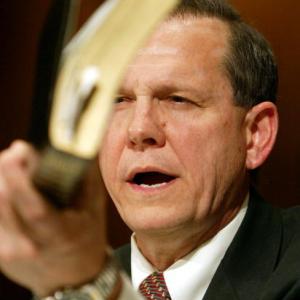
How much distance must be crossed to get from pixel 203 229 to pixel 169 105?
21 cm

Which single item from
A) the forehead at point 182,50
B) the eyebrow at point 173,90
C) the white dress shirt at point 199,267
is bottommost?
the white dress shirt at point 199,267

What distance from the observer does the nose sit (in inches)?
34.1

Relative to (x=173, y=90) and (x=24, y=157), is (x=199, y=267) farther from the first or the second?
(x=24, y=157)

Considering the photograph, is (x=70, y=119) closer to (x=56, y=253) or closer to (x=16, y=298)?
(x=56, y=253)

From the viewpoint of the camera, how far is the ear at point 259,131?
997mm

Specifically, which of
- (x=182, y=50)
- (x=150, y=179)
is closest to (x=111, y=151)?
(x=150, y=179)

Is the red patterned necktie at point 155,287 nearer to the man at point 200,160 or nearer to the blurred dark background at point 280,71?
the man at point 200,160

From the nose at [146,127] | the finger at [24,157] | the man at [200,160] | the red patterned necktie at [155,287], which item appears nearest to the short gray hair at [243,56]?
the man at [200,160]

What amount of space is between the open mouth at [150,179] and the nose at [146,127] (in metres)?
0.05

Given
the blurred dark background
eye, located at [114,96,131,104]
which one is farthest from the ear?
the blurred dark background

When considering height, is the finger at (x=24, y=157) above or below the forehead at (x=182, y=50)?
above

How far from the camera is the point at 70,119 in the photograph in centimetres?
36

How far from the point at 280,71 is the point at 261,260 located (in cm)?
60

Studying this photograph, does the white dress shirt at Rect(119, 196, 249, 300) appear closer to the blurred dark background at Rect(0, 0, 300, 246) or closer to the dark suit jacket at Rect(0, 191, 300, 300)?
the dark suit jacket at Rect(0, 191, 300, 300)
